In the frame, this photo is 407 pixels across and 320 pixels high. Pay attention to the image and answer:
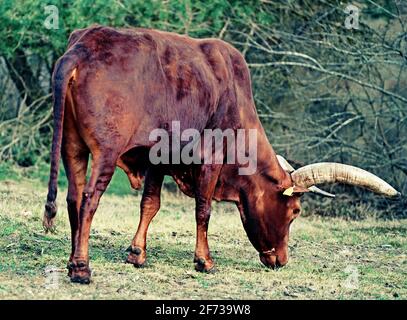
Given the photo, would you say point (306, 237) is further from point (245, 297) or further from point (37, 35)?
point (37, 35)

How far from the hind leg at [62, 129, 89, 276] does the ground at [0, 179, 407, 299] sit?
1.70 feet

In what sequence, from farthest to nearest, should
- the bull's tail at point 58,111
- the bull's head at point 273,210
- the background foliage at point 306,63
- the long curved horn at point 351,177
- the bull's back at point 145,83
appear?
the background foliage at point 306,63, the bull's head at point 273,210, the long curved horn at point 351,177, the bull's back at point 145,83, the bull's tail at point 58,111

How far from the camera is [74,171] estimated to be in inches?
299

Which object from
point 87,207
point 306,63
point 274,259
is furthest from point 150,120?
point 306,63

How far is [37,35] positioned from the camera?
596 inches

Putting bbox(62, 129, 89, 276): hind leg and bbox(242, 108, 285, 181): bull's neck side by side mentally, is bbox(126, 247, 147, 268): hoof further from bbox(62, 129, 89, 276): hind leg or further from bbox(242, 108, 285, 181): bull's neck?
bbox(242, 108, 285, 181): bull's neck

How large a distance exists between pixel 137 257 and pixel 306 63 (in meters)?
6.99

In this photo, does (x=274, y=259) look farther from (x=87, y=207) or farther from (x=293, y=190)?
(x=87, y=207)

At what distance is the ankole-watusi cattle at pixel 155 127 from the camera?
7320 mm

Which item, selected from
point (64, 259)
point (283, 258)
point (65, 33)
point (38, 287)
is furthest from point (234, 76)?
point (65, 33)

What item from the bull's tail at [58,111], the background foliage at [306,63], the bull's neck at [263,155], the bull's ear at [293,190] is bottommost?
the background foliage at [306,63]

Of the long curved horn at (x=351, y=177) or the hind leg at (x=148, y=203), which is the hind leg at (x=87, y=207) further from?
the long curved horn at (x=351, y=177)

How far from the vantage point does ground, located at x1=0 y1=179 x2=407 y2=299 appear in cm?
745

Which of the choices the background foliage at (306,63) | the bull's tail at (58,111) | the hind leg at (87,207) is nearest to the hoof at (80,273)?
the hind leg at (87,207)
